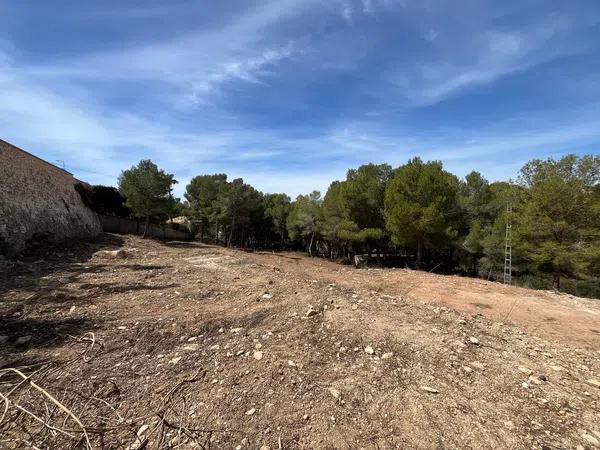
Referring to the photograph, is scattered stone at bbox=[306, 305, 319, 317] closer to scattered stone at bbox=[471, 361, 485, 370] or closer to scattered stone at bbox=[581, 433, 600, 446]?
scattered stone at bbox=[471, 361, 485, 370]

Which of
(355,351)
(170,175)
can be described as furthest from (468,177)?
(355,351)

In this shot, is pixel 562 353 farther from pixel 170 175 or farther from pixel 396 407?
pixel 170 175

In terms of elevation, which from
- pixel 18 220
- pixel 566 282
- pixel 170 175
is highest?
pixel 170 175

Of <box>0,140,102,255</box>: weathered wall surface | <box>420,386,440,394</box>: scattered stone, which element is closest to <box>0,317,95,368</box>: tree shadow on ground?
<box>420,386,440,394</box>: scattered stone

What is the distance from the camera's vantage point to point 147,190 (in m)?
22.2

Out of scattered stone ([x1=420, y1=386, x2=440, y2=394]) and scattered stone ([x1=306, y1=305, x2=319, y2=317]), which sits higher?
scattered stone ([x1=306, y1=305, x2=319, y2=317])

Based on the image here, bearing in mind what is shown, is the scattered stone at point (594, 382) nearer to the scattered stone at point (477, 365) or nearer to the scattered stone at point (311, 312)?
the scattered stone at point (477, 365)

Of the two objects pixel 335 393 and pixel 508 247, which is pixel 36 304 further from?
pixel 508 247

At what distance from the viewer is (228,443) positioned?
2.69 m

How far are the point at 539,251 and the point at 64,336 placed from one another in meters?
19.4

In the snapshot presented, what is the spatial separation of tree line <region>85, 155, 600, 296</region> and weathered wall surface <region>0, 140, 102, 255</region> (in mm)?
4449

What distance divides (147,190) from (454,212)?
21503 mm

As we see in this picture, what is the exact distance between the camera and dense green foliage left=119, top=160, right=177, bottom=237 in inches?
871

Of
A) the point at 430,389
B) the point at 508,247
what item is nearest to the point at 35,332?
the point at 430,389
